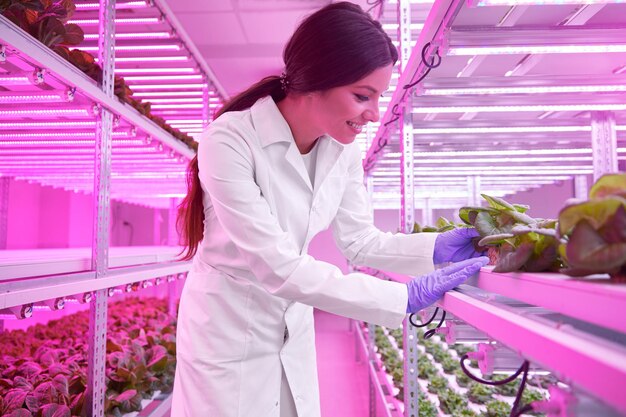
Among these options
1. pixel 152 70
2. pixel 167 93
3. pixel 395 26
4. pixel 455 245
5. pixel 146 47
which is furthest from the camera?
pixel 167 93

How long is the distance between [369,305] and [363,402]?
2759mm

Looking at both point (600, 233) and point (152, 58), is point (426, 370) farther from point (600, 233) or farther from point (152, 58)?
point (152, 58)

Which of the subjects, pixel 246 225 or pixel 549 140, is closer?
pixel 246 225

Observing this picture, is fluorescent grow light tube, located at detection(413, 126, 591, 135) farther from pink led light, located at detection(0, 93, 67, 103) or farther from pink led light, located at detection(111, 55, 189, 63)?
pink led light, located at detection(111, 55, 189, 63)

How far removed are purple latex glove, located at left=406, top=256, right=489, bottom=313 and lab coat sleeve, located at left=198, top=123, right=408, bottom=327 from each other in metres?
0.03

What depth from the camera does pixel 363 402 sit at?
358 cm

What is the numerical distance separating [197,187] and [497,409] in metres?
1.61

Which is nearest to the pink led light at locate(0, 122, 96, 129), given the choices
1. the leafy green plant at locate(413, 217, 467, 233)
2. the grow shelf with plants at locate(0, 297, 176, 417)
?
the grow shelf with plants at locate(0, 297, 176, 417)

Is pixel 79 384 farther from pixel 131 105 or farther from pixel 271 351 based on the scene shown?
pixel 131 105

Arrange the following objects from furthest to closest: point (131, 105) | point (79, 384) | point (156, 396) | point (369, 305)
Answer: point (156, 396) < point (131, 105) < point (79, 384) < point (369, 305)

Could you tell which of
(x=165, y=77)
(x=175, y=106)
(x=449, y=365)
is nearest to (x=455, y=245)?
(x=449, y=365)

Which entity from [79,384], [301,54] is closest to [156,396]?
[79,384]

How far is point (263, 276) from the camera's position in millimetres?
1202

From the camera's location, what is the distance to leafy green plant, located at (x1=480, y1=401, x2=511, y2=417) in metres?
1.98
